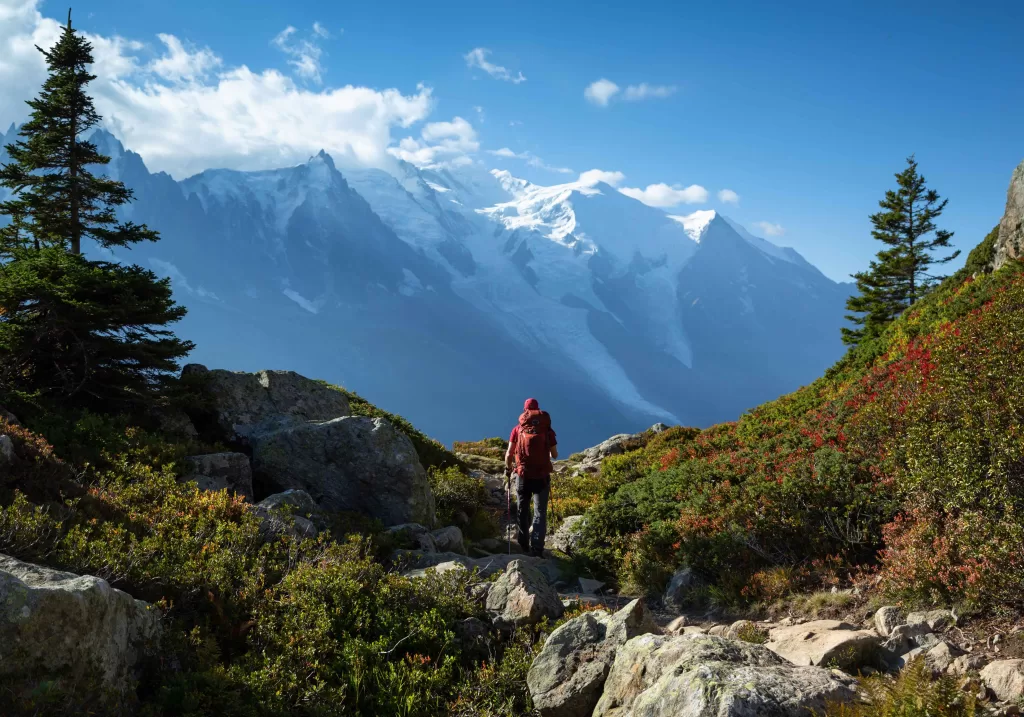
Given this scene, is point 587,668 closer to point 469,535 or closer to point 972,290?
point 469,535

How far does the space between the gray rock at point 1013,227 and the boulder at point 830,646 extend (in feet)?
55.9

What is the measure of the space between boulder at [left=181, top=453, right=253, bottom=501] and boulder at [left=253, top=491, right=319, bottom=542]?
0.88m

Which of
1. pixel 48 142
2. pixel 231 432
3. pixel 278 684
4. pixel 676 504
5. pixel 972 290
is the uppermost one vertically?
pixel 48 142

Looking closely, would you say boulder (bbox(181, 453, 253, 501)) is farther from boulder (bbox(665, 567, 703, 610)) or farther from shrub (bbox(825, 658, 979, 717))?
shrub (bbox(825, 658, 979, 717))

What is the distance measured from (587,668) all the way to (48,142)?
19.8 metres

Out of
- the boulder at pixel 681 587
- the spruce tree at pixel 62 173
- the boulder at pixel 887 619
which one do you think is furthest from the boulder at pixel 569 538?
the spruce tree at pixel 62 173

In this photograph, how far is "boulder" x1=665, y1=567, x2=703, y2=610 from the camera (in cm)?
922

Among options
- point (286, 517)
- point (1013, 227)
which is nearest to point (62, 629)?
point (286, 517)

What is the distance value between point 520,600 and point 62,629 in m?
4.48

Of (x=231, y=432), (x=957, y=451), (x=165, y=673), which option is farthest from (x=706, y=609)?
(x=231, y=432)

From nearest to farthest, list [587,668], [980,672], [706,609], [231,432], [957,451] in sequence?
[980,672] → [587,668] → [957,451] → [706,609] → [231,432]

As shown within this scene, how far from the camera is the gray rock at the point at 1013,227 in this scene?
18078 millimetres

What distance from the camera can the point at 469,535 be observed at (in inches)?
535

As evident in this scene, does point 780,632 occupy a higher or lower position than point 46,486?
lower
